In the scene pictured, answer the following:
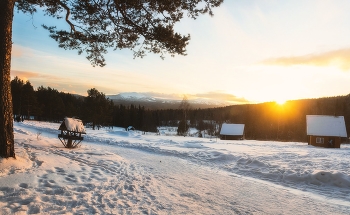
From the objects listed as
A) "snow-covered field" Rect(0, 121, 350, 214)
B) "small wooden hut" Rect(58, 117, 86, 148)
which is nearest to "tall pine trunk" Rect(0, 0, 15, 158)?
"snow-covered field" Rect(0, 121, 350, 214)

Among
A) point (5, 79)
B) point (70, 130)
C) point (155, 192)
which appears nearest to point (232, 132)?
point (70, 130)

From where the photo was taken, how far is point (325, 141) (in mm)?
32031

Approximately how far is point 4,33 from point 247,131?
73809mm

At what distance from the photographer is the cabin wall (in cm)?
3134

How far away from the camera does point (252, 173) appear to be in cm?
984

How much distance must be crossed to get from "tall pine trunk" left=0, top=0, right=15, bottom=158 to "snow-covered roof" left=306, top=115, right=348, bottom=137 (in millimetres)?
36158

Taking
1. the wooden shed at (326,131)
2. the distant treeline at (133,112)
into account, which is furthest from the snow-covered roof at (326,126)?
the distant treeline at (133,112)

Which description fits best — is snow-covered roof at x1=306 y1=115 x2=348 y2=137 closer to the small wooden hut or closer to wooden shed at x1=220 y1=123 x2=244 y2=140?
wooden shed at x1=220 y1=123 x2=244 y2=140

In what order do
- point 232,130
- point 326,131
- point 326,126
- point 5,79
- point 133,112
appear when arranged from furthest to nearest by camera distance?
point 133,112
point 232,130
point 326,126
point 326,131
point 5,79

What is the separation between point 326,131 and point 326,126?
97 centimetres

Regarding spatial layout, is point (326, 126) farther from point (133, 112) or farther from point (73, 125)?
point (133, 112)

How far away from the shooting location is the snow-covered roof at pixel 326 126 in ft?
105

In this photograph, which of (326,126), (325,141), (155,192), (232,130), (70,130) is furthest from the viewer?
(232,130)

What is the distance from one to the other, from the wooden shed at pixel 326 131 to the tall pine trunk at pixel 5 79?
36.0 metres
